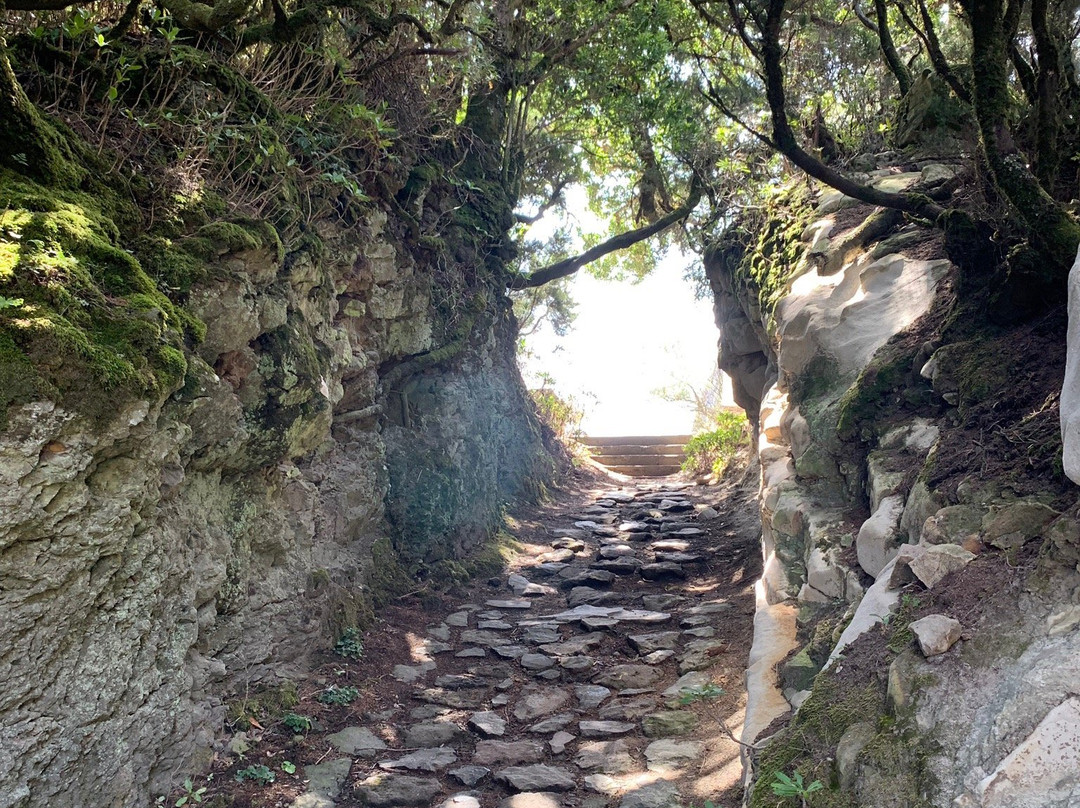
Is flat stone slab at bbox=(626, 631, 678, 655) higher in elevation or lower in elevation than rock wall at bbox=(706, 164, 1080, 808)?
lower

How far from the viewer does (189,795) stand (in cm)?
333

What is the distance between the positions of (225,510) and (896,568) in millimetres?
3553

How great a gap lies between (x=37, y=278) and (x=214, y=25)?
9.45ft

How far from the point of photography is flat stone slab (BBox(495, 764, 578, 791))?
362 cm

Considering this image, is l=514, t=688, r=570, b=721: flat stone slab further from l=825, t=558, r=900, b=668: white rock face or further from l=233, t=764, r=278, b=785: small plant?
l=825, t=558, r=900, b=668: white rock face

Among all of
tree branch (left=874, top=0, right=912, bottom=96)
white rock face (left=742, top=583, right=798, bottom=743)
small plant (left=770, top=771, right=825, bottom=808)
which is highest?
tree branch (left=874, top=0, right=912, bottom=96)

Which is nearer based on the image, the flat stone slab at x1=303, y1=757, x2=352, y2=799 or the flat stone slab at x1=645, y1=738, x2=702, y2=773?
the flat stone slab at x1=303, y1=757, x2=352, y2=799

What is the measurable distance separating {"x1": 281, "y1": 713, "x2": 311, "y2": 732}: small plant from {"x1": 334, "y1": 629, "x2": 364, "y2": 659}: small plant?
2.72ft

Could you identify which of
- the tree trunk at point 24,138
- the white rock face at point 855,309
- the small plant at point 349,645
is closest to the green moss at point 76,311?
the tree trunk at point 24,138

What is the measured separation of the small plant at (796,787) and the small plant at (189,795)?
256 centimetres

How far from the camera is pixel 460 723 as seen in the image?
4.39 m

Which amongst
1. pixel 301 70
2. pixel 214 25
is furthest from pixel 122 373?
pixel 301 70

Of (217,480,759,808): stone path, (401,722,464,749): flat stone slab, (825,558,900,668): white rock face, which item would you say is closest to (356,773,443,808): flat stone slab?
(217,480,759,808): stone path

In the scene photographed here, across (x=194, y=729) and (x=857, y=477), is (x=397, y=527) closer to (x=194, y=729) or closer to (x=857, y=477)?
(x=194, y=729)
